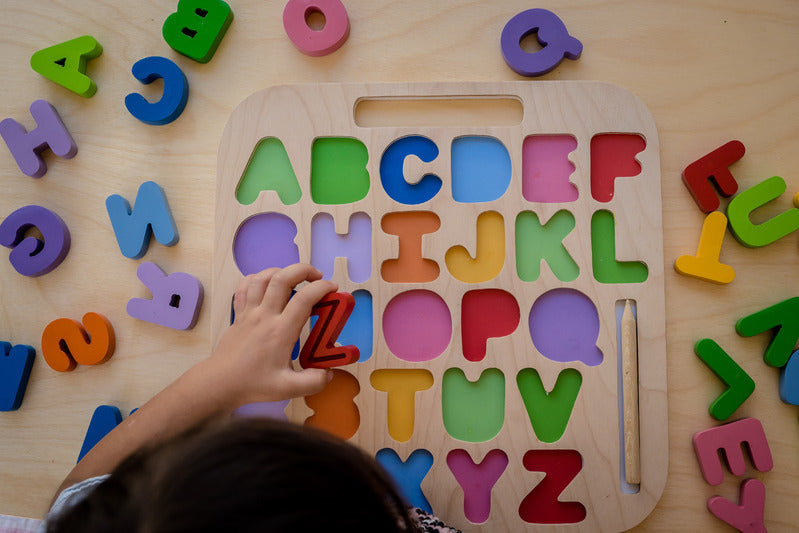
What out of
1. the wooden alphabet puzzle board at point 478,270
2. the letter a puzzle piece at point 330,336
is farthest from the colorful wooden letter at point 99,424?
the letter a puzzle piece at point 330,336

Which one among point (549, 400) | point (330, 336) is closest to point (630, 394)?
point (549, 400)

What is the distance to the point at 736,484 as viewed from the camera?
56 cm

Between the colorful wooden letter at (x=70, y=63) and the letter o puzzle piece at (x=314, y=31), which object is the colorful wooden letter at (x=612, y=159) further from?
the colorful wooden letter at (x=70, y=63)

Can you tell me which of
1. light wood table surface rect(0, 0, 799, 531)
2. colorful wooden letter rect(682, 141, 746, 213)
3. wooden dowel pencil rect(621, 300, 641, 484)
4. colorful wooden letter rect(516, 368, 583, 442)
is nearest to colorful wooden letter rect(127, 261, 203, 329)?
light wood table surface rect(0, 0, 799, 531)

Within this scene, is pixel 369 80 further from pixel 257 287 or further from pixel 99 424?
pixel 99 424

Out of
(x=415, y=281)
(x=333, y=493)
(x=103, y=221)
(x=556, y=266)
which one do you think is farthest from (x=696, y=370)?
(x=103, y=221)

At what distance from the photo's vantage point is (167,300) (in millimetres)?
584

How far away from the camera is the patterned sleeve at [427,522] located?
1.53 ft

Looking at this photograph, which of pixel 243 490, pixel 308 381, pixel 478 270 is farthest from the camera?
pixel 478 270

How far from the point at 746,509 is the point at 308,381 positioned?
1.60ft

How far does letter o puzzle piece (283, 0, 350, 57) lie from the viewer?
591 millimetres

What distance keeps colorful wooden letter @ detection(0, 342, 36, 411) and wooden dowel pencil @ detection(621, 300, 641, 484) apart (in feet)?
2.22

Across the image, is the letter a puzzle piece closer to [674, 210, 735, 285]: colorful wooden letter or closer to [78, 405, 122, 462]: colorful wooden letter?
[78, 405, 122, 462]: colorful wooden letter

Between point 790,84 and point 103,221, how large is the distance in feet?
2.72
